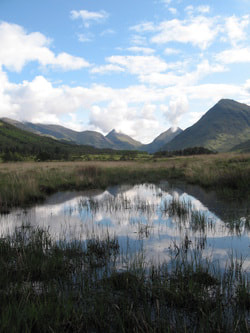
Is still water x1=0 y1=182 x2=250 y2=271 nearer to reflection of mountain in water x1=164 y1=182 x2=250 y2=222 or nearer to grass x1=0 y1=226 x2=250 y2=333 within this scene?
reflection of mountain in water x1=164 y1=182 x2=250 y2=222

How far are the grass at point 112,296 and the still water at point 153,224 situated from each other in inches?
38.7

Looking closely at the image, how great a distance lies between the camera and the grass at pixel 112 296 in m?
3.78

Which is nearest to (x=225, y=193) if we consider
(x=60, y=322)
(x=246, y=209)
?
(x=246, y=209)

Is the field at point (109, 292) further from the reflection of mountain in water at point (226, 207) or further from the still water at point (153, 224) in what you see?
the reflection of mountain in water at point (226, 207)

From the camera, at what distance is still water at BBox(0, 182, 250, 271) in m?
7.24

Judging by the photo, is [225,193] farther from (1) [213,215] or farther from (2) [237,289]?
(2) [237,289]

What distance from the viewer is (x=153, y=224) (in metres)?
9.93

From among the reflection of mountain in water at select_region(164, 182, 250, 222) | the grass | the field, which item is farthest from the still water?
the grass

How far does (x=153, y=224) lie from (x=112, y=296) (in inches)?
216

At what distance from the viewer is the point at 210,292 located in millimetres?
4652

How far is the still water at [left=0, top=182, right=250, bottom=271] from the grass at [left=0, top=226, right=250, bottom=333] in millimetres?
982

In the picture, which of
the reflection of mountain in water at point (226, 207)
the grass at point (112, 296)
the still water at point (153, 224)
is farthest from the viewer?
the reflection of mountain in water at point (226, 207)

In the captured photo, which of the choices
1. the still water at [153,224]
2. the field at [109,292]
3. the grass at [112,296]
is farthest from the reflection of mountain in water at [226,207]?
the grass at [112,296]

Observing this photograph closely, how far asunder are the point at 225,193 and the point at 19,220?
41.2 feet
